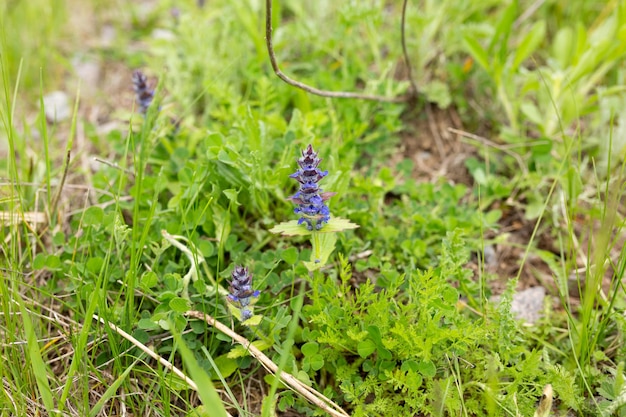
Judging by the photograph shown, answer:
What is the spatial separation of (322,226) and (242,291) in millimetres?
362

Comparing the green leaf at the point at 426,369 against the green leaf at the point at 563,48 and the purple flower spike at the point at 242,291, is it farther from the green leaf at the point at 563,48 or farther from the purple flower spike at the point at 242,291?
the green leaf at the point at 563,48

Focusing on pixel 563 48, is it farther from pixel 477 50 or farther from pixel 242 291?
pixel 242 291

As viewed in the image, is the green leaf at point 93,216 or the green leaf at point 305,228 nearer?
the green leaf at point 305,228

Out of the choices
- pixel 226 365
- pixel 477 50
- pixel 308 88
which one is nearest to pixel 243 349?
pixel 226 365

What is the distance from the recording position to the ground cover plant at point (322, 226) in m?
1.96

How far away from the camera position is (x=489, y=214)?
8.65ft

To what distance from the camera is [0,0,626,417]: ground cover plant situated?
196 cm

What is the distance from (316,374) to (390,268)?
0.53 m

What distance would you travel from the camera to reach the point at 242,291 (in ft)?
6.34

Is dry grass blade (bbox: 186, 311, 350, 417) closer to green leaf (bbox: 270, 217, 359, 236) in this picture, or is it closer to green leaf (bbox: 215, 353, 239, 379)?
green leaf (bbox: 215, 353, 239, 379)

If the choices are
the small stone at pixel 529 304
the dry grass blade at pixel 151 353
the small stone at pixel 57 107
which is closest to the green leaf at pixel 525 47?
the small stone at pixel 529 304

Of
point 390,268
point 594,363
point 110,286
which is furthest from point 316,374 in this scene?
point 594,363

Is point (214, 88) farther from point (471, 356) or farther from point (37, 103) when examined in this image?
point (471, 356)

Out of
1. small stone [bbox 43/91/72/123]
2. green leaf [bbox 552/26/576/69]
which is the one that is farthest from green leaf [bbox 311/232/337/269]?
small stone [bbox 43/91/72/123]
